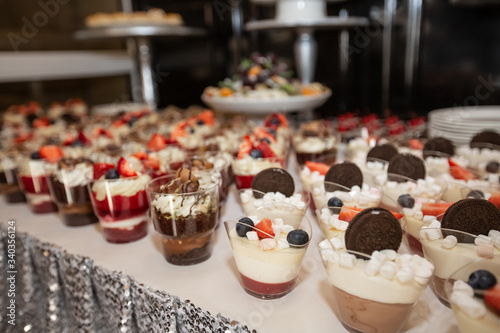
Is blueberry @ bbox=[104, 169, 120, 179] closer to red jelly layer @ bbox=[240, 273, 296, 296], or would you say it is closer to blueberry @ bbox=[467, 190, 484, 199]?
red jelly layer @ bbox=[240, 273, 296, 296]

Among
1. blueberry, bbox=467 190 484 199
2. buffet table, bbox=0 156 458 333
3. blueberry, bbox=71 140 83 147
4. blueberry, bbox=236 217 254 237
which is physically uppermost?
blueberry, bbox=71 140 83 147

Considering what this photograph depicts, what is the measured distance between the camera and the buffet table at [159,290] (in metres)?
1.20

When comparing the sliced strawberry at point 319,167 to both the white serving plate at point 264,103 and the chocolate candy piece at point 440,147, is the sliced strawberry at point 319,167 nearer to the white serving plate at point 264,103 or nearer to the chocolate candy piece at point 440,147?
the chocolate candy piece at point 440,147

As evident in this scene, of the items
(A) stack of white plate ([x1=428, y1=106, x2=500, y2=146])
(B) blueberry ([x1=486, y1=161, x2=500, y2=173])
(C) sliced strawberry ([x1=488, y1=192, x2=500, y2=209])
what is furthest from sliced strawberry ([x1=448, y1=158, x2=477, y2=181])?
(A) stack of white plate ([x1=428, y1=106, x2=500, y2=146])

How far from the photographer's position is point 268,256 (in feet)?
4.05

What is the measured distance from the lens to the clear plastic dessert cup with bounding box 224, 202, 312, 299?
1.23 metres

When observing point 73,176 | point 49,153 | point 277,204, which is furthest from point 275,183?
point 49,153

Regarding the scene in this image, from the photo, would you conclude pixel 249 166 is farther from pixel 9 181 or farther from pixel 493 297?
pixel 9 181

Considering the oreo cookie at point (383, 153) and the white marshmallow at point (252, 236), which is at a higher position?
the oreo cookie at point (383, 153)

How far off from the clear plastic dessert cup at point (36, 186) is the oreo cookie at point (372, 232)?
172 cm

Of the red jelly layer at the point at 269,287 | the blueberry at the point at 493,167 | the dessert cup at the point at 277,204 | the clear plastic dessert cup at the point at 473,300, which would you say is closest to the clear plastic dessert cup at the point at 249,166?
the dessert cup at the point at 277,204

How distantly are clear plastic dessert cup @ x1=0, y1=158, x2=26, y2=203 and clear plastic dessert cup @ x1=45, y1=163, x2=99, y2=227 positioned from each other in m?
0.49

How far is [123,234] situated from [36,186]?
2.40ft

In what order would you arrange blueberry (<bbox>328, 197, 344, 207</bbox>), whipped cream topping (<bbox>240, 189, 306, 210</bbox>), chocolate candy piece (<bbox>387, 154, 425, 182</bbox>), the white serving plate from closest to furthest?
blueberry (<bbox>328, 197, 344, 207</bbox>), whipped cream topping (<bbox>240, 189, 306, 210</bbox>), chocolate candy piece (<bbox>387, 154, 425, 182</bbox>), the white serving plate
